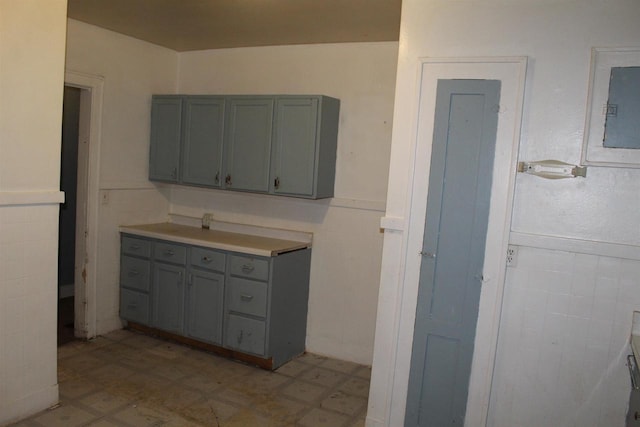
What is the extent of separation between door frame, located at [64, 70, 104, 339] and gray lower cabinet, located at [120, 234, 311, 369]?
0.87 feet

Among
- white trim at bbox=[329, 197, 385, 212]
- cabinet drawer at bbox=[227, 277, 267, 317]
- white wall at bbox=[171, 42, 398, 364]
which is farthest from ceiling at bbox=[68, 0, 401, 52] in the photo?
cabinet drawer at bbox=[227, 277, 267, 317]

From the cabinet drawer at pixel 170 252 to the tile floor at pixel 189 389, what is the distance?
0.71 metres

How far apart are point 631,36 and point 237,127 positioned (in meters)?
2.76

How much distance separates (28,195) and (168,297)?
1649 millimetres

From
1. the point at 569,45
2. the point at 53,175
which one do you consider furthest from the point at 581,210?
the point at 53,175

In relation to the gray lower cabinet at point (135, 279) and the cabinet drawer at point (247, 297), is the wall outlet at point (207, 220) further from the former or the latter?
the cabinet drawer at point (247, 297)

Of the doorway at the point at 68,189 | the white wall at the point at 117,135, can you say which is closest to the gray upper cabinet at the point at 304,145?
the white wall at the point at 117,135

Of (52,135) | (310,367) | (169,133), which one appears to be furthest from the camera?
(169,133)

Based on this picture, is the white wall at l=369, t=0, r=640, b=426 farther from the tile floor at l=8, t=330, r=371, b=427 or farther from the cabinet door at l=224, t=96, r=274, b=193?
the cabinet door at l=224, t=96, r=274, b=193

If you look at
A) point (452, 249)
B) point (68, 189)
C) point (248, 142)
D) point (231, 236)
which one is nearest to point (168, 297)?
point (231, 236)

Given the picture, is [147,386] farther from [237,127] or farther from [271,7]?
[271,7]

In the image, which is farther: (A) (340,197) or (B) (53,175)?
(A) (340,197)

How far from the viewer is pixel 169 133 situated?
4.41 m

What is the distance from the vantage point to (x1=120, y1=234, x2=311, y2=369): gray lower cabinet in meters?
3.74
